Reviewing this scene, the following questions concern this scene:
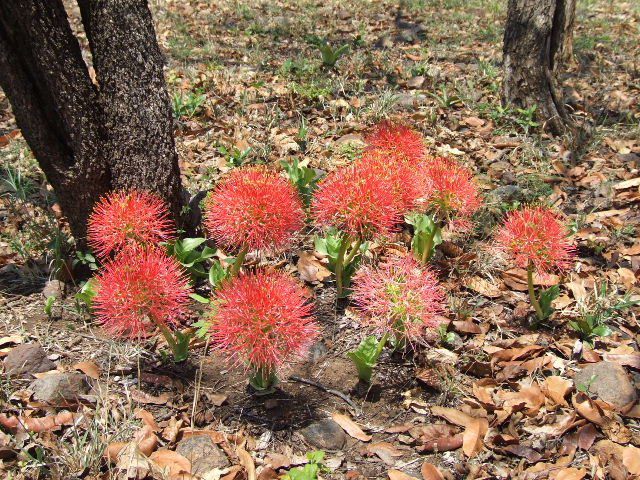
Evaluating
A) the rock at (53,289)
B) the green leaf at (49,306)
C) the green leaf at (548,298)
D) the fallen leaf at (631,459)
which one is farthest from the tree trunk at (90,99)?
the fallen leaf at (631,459)

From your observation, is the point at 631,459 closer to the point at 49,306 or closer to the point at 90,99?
the point at 49,306

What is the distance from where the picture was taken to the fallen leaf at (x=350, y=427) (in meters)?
2.48

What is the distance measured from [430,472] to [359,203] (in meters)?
1.18

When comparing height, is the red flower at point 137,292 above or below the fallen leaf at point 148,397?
above

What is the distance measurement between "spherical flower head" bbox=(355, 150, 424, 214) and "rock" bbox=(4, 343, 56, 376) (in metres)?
1.82

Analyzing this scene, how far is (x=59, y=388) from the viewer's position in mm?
2484

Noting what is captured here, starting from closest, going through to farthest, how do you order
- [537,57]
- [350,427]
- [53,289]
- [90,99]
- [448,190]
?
1. [350,427]
2. [448,190]
3. [90,99]
4. [53,289]
5. [537,57]

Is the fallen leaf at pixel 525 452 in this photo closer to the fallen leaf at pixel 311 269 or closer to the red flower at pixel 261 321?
the red flower at pixel 261 321

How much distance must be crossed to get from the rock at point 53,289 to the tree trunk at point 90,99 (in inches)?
13.3

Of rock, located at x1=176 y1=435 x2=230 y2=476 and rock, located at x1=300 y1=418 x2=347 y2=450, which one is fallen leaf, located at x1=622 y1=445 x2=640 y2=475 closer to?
rock, located at x1=300 y1=418 x2=347 y2=450

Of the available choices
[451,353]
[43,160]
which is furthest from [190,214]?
[451,353]

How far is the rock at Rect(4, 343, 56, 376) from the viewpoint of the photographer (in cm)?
260

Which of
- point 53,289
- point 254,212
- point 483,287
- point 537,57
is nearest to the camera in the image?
point 254,212

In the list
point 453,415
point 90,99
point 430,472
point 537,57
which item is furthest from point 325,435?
point 537,57
